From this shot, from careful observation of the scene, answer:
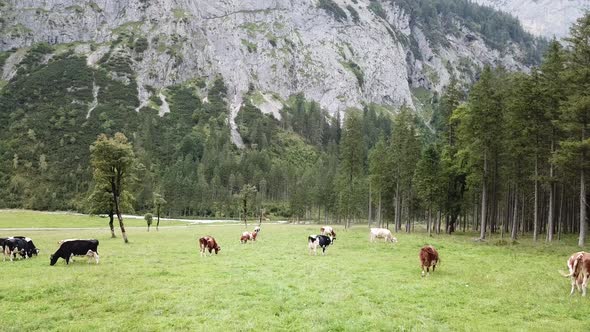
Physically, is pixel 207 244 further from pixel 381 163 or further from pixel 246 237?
pixel 381 163

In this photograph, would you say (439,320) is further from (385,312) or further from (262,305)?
(262,305)

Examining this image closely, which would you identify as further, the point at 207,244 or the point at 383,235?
the point at 383,235

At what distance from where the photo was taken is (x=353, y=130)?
238 ft

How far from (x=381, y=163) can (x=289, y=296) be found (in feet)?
177

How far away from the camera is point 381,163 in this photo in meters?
67.3

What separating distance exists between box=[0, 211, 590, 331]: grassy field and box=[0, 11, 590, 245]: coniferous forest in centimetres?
1720

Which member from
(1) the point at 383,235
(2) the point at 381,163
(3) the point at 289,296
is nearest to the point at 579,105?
(1) the point at 383,235

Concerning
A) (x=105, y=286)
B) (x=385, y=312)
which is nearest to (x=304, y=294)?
(x=385, y=312)

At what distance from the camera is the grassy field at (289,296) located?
12.6m

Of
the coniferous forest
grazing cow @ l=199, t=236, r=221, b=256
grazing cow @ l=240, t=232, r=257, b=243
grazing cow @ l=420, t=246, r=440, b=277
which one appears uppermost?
the coniferous forest

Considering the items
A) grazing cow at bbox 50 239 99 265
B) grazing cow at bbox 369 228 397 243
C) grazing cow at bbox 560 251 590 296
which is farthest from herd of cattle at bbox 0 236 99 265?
grazing cow at bbox 560 251 590 296

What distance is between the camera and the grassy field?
41.3 feet

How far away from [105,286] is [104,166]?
2634 centimetres

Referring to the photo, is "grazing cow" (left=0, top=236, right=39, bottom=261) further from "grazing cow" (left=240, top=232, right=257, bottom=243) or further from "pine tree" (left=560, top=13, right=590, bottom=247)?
"pine tree" (left=560, top=13, right=590, bottom=247)
